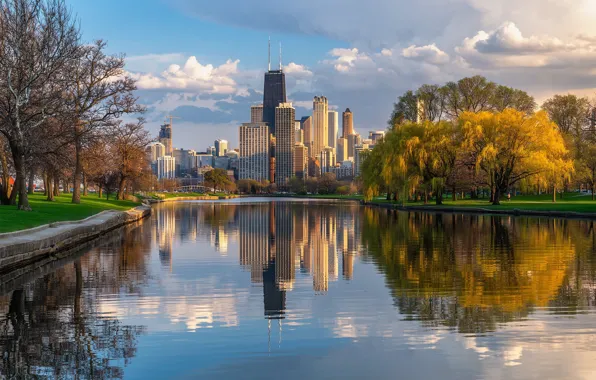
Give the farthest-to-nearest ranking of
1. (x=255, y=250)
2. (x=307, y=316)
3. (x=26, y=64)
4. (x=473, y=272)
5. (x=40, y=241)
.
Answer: (x=26, y=64)
(x=255, y=250)
(x=40, y=241)
(x=473, y=272)
(x=307, y=316)

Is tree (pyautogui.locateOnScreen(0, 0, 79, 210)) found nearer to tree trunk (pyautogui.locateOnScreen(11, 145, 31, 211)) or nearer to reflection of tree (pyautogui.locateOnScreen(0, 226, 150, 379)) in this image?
tree trunk (pyautogui.locateOnScreen(11, 145, 31, 211))

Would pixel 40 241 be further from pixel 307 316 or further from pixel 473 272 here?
pixel 473 272

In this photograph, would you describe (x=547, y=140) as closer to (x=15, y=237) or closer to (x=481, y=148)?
(x=481, y=148)

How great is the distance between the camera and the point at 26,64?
34781 mm

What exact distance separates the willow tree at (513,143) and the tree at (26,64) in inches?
1589

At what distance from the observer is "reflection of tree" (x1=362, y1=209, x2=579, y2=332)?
12641mm

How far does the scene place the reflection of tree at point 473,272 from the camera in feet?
41.5

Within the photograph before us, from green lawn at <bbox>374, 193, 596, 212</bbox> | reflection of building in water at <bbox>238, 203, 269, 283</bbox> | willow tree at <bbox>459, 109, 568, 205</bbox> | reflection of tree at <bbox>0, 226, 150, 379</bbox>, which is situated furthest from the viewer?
willow tree at <bbox>459, 109, 568, 205</bbox>

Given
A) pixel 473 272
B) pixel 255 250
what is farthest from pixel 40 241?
pixel 473 272

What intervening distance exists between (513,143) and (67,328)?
57433 millimetres

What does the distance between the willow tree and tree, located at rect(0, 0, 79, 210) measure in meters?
40.4

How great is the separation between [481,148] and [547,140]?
21.1ft

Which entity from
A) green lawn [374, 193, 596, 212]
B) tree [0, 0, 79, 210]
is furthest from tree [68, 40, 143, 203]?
green lawn [374, 193, 596, 212]

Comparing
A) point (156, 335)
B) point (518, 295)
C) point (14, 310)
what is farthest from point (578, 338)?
point (14, 310)
